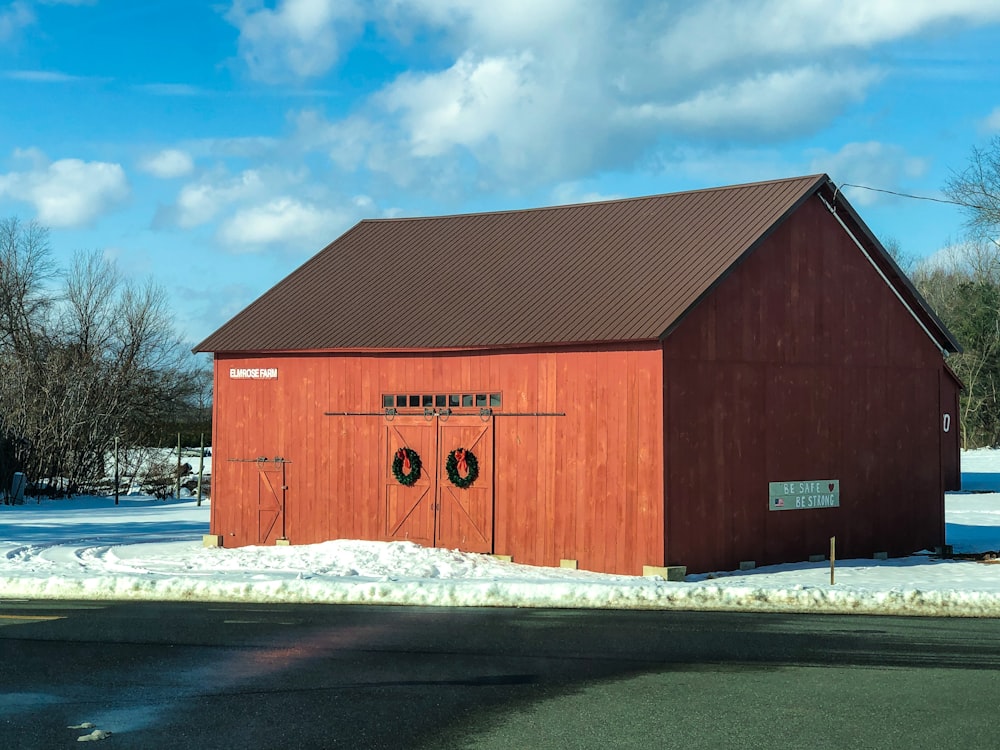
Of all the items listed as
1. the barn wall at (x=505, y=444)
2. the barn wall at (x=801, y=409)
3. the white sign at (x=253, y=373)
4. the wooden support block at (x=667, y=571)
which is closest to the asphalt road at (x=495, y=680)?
the wooden support block at (x=667, y=571)

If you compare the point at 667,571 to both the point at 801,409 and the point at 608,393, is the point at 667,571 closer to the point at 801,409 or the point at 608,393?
the point at 608,393

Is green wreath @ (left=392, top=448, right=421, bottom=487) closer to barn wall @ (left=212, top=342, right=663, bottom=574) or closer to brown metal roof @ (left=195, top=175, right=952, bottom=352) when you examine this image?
barn wall @ (left=212, top=342, right=663, bottom=574)

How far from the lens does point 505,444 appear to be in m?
21.0

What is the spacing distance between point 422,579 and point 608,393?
446cm

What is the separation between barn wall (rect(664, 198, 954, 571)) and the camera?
1961cm

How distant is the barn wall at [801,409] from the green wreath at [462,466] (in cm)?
389

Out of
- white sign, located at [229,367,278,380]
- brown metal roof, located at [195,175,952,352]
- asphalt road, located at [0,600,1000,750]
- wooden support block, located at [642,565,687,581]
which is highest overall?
brown metal roof, located at [195,175,952,352]

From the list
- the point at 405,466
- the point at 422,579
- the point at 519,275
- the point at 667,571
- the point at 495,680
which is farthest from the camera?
the point at 519,275

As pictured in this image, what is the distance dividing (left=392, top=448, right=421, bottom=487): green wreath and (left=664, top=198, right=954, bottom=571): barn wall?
17.0 ft

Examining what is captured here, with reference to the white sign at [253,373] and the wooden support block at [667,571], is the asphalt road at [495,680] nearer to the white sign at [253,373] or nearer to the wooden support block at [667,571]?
the wooden support block at [667,571]

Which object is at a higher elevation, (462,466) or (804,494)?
(462,466)

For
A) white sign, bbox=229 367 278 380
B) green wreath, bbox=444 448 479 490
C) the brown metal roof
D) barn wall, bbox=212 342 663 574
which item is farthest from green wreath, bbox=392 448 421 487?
white sign, bbox=229 367 278 380

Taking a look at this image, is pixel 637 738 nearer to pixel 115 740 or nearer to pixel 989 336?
pixel 115 740

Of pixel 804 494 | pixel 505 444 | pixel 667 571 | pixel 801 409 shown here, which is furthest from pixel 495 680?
pixel 801 409
